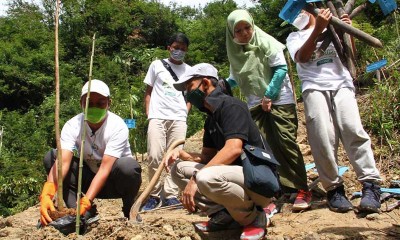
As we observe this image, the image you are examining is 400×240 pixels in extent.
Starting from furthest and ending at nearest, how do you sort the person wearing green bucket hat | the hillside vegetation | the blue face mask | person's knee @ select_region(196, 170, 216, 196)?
the hillside vegetation < the blue face mask < the person wearing green bucket hat < person's knee @ select_region(196, 170, 216, 196)

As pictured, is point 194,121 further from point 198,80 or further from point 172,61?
point 198,80

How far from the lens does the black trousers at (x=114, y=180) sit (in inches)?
114

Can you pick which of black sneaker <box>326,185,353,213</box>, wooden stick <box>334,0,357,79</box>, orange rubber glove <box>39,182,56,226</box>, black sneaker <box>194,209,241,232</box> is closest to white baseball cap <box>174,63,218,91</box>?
black sneaker <box>194,209,241,232</box>

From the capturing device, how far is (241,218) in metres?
2.34

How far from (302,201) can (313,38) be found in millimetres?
1053

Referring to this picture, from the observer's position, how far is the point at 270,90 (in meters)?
2.97

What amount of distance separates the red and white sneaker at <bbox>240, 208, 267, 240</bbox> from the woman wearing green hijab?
665 millimetres

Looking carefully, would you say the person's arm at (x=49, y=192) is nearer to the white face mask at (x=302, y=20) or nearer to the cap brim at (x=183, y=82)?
the cap brim at (x=183, y=82)

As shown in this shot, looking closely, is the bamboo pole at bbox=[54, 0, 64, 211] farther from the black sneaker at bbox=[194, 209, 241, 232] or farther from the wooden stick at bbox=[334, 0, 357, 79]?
the wooden stick at bbox=[334, 0, 357, 79]

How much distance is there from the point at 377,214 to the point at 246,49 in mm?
1339

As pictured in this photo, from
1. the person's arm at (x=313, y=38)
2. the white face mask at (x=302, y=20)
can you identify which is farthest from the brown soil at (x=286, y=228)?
the white face mask at (x=302, y=20)

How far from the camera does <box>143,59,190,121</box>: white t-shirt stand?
12.5 feet

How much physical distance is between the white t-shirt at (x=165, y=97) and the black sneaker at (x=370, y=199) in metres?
1.71

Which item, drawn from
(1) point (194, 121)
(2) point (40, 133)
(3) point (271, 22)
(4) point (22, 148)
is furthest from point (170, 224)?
(3) point (271, 22)
